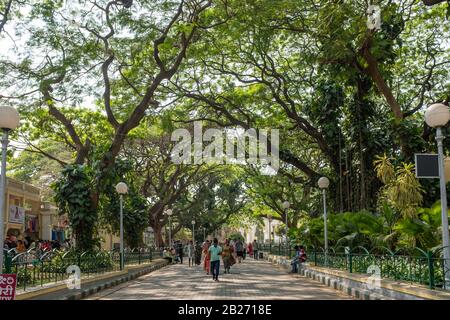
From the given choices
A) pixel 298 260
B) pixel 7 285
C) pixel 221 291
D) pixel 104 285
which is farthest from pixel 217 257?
pixel 7 285

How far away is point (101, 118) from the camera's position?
27.8 m

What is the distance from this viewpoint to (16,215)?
32.7 metres

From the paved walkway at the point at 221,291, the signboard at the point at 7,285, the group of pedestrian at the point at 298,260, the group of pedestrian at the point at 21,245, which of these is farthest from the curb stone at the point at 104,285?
the group of pedestrian at the point at 298,260

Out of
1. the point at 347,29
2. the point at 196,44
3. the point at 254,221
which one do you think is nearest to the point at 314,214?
the point at 196,44

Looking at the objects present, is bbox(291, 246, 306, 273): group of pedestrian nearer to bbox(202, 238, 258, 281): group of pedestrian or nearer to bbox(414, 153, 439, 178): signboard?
bbox(202, 238, 258, 281): group of pedestrian

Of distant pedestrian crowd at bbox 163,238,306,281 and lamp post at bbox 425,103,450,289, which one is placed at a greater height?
lamp post at bbox 425,103,450,289

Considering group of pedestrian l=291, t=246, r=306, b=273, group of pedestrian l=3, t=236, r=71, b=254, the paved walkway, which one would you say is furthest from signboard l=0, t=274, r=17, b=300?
group of pedestrian l=291, t=246, r=306, b=273

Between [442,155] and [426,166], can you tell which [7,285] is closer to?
[426,166]

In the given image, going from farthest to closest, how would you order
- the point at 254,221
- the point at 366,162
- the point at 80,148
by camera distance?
the point at 254,221
the point at 366,162
the point at 80,148

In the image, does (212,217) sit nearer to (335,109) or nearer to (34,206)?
(34,206)

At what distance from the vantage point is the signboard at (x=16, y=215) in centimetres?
3172

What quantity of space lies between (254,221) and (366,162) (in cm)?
4358

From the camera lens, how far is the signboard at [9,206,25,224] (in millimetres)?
31719
